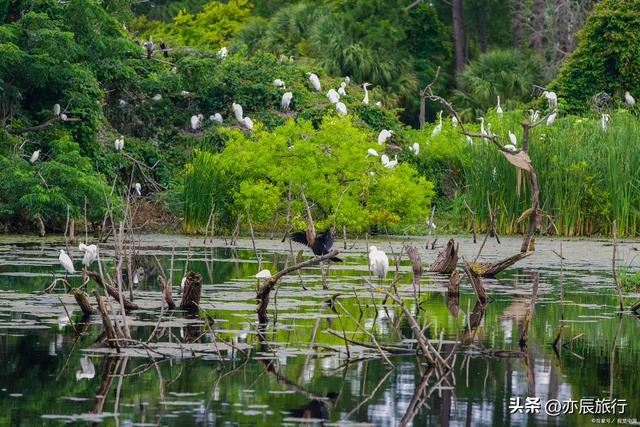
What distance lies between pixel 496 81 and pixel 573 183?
15649mm

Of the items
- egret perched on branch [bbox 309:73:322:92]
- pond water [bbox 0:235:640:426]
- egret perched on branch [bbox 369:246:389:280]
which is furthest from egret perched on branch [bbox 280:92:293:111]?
egret perched on branch [bbox 369:246:389:280]

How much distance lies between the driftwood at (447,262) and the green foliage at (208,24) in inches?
977

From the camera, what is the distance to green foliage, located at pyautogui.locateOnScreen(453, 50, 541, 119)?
3403 cm

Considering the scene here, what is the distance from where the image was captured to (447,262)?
557 inches

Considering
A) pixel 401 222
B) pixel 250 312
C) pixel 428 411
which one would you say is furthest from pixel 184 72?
pixel 428 411

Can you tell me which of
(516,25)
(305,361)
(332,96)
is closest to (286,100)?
(332,96)

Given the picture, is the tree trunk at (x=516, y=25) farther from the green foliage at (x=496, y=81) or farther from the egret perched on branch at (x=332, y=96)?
the egret perched on branch at (x=332, y=96)

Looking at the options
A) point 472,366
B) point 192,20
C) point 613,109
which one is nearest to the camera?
point 472,366

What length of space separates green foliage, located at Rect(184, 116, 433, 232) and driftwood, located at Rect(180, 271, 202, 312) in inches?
342

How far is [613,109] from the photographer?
2588 cm

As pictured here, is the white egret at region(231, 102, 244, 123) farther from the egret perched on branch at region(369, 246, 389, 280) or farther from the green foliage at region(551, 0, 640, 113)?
the egret perched on branch at region(369, 246, 389, 280)

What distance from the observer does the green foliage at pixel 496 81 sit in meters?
34.0

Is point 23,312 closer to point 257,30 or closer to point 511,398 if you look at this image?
point 511,398

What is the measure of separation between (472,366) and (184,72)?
1637 cm
